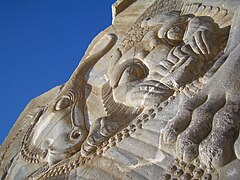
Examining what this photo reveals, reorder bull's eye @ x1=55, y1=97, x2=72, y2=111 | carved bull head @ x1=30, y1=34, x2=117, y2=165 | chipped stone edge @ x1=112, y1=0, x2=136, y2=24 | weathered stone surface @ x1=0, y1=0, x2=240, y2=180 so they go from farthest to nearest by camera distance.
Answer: chipped stone edge @ x1=112, y1=0, x2=136, y2=24 → bull's eye @ x1=55, y1=97, x2=72, y2=111 → carved bull head @ x1=30, y1=34, x2=117, y2=165 → weathered stone surface @ x1=0, y1=0, x2=240, y2=180

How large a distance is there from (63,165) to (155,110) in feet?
1.77

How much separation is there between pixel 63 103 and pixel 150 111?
0.63 m

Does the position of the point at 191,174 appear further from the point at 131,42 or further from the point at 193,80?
the point at 131,42

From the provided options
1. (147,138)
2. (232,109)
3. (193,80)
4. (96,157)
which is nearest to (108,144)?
(96,157)

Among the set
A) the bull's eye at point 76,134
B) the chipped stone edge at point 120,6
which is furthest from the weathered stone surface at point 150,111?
the chipped stone edge at point 120,6

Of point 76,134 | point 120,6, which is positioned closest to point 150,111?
point 76,134

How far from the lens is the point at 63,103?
2361mm

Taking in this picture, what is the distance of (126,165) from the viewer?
5.90 ft

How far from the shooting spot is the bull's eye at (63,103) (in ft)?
7.69

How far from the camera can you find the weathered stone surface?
157cm

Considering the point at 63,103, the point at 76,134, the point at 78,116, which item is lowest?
the point at 76,134

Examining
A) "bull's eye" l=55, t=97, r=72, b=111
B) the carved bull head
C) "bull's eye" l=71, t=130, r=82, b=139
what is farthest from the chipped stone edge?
"bull's eye" l=71, t=130, r=82, b=139

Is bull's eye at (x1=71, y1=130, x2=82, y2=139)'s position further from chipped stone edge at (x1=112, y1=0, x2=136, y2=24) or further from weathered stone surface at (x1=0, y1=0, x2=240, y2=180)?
chipped stone edge at (x1=112, y1=0, x2=136, y2=24)

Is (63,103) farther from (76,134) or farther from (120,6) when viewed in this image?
(120,6)
